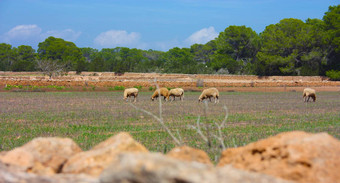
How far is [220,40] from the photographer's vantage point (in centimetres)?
9919

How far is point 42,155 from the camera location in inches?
143

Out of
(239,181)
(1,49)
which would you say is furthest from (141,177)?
(1,49)

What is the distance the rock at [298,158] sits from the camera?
2.91 meters

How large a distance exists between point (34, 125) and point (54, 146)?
39.5 ft

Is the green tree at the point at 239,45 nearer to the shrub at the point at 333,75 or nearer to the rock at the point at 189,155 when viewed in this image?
the shrub at the point at 333,75

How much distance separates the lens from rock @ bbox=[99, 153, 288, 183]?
2217 millimetres

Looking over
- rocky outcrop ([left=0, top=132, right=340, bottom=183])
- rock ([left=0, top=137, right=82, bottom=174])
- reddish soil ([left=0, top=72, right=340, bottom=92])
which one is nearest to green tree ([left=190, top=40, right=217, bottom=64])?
reddish soil ([left=0, top=72, right=340, bottom=92])

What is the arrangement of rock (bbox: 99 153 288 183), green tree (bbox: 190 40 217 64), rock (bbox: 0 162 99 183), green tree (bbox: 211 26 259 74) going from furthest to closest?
green tree (bbox: 190 40 217 64), green tree (bbox: 211 26 259 74), rock (bbox: 0 162 99 183), rock (bbox: 99 153 288 183)

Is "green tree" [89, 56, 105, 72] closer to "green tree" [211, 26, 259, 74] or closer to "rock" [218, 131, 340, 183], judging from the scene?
"green tree" [211, 26, 259, 74]

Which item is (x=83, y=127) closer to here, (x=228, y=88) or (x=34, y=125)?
(x=34, y=125)

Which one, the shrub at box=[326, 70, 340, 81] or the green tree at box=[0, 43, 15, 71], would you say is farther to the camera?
the green tree at box=[0, 43, 15, 71]

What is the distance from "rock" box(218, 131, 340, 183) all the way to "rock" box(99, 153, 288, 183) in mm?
649

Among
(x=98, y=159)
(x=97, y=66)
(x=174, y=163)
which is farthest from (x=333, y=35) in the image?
(x=174, y=163)

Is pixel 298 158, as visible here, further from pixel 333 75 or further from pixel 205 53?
pixel 205 53
